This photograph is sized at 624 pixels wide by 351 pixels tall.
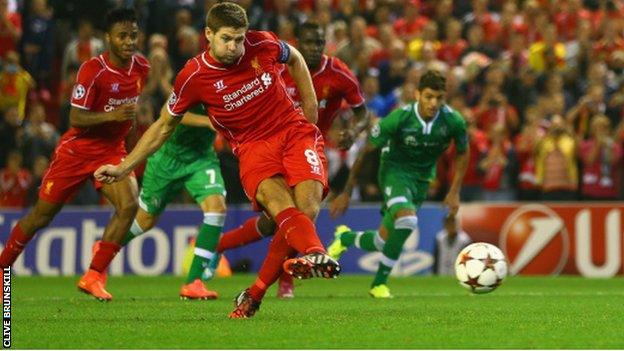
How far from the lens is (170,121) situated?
983 centimetres

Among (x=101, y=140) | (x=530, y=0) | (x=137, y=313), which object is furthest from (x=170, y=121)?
(x=530, y=0)

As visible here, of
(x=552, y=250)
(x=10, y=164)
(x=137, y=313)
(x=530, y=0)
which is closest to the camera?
(x=137, y=313)

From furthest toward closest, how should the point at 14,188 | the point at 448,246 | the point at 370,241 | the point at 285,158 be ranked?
the point at 14,188 < the point at 448,246 < the point at 370,241 < the point at 285,158

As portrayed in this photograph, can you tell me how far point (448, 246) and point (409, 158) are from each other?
17.7 feet

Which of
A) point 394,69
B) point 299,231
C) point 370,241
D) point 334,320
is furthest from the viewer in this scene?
point 394,69

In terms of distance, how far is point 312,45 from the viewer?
13109 mm

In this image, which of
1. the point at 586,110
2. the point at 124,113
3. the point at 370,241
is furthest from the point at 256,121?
the point at 586,110

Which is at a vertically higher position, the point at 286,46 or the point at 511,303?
the point at 286,46

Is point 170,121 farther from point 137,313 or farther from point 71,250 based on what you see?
point 71,250

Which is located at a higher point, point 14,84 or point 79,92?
point 79,92

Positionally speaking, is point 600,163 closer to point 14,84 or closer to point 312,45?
point 312,45

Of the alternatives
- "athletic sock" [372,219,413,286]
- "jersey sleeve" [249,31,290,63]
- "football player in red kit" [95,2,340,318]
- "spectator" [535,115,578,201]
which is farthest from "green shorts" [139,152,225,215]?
"spectator" [535,115,578,201]

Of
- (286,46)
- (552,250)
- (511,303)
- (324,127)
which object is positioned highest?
(286,46)

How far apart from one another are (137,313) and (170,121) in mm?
1759
